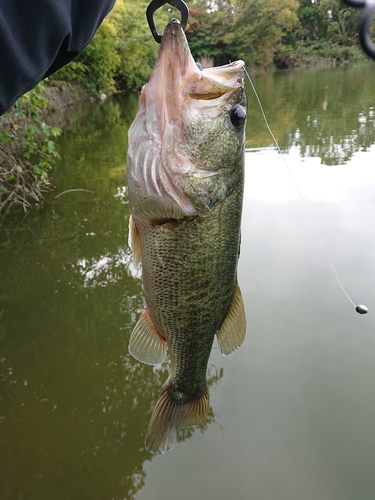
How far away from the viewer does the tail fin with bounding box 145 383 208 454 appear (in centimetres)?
163

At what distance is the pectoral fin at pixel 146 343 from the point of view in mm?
1656

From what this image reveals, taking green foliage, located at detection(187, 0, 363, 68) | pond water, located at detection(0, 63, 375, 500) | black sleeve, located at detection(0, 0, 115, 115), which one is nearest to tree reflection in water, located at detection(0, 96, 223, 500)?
pond water, located at detection(0, 63, 375, 500)

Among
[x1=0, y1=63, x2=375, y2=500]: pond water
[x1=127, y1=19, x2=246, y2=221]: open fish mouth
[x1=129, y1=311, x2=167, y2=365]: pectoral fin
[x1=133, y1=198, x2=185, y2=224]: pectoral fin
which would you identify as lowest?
[x1=0, y1=63, x2=375, y2=500]: pond water

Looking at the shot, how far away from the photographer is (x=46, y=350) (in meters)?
3.40

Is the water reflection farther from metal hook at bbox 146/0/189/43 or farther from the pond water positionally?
metal hook at bbox 146/0/189/43

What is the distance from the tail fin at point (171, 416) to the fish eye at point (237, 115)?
1.17 metres

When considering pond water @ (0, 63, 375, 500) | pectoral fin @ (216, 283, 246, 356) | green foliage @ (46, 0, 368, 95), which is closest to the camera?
pectoral fin @ (216, 283, 246, 356)

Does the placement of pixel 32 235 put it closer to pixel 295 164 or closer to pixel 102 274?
pixel 102 274

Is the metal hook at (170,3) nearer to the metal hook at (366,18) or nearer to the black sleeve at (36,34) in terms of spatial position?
the black sleeve at (36,34)

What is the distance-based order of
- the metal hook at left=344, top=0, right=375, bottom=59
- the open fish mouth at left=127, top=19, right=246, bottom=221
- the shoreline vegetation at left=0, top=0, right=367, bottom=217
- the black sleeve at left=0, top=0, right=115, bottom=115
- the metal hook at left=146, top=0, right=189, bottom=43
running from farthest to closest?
the shoreline vegetation at left=0, top=0, right=367, bottom=217
the metal hook at left=344, top=0, right=375, bottom=59
the open fish mouth at left=127, top=19, right=246, bottom=221
the metal hook at left=146, top=0, right=189, bottom=43
the black sleeve at left=0, top=0, right=115, bottom=115

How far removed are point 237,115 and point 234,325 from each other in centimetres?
86

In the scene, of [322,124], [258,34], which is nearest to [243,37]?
[258,34]

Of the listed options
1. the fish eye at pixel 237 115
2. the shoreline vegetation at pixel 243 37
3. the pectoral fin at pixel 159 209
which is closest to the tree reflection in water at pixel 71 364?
the pectoral fin at pixel 159 209

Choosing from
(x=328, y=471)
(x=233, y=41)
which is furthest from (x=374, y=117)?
(x=233, y=41)
